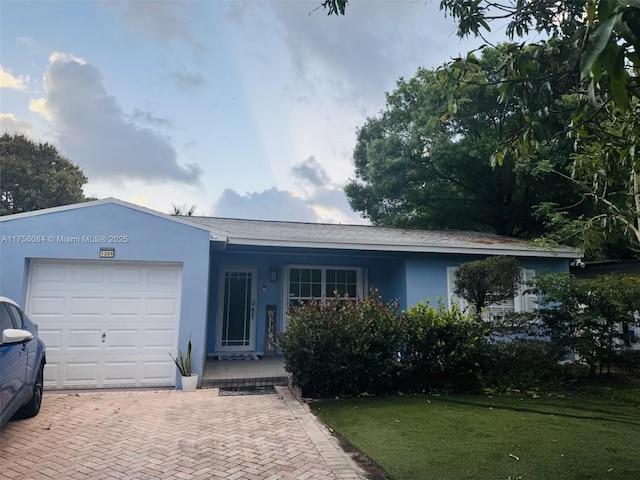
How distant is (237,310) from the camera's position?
33.8ft

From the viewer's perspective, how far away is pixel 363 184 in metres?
20.2

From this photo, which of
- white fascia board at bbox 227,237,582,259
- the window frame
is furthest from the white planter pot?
the window frame

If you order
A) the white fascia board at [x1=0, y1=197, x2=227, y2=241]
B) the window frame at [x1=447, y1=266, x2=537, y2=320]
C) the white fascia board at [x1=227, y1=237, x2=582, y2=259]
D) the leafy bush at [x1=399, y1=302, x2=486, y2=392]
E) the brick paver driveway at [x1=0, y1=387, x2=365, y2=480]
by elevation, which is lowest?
the brick paver driveway at [x1=0, y1=387, x2=365, y2=480]

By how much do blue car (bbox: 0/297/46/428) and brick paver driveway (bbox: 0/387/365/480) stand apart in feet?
1.15

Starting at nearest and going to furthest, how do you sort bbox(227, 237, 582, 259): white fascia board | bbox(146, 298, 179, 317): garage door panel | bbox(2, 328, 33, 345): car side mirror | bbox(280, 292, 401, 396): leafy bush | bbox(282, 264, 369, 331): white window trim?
bbox(2, 328, 33, 345): car side mirror, bbox(280, 292, 401, 396): leafy bush, bbox(146, 298, 179, 317): garage door panel, bbox(227, 237, 582, 259): white fascia board, bbox(282, 264, 369, 331): white window trim

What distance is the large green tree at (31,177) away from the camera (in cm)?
2198

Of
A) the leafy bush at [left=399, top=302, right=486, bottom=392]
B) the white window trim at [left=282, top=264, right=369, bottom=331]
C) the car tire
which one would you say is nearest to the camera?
the car tire

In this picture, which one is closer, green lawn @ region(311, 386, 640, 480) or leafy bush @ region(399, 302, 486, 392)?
green lawn @ region(311, 386, 640, 480)

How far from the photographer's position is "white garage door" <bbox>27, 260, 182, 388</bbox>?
282 inches

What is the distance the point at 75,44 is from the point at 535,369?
35.4ft

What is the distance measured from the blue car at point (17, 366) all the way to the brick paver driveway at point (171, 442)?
350 mm

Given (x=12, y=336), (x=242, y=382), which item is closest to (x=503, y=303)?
(x=242, y=382)

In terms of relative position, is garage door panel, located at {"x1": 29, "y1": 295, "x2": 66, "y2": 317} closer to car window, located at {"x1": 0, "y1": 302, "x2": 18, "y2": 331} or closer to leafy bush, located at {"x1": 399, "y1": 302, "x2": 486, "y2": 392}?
car window, located at {"x1": 0, "y1": 302, "x2": 18, "y2": 331}

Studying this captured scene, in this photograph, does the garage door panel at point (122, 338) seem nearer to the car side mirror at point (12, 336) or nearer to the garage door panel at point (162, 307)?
the garage door panel at point (162, 307)
